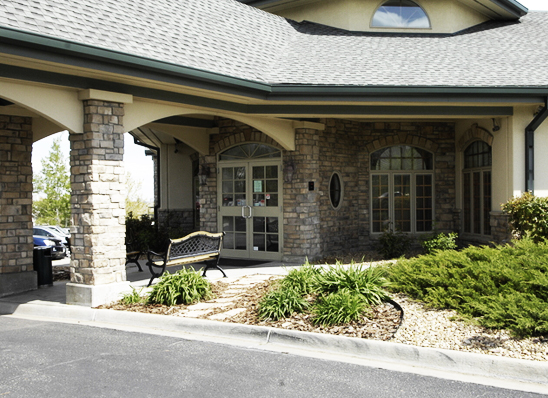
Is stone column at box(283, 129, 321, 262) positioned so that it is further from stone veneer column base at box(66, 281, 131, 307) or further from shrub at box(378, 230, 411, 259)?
stone veneer column base at box(66, 281, 131, 307)

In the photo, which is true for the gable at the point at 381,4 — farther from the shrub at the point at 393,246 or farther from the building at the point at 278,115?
the shrub at the point at 393,246

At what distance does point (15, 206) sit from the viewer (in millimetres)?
10078

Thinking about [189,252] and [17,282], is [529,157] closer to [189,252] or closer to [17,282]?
[189,252]

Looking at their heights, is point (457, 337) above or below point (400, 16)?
below

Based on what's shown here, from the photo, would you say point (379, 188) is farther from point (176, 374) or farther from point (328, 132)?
point (176, 374)

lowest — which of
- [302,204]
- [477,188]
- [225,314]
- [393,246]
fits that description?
[225,314]

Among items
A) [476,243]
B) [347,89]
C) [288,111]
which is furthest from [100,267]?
[476,243]

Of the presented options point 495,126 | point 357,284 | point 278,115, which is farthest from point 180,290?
point 495,126

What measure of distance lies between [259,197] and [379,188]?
10.2 feet

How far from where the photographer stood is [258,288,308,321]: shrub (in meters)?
7.18

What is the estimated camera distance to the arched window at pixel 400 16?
15.0 meters

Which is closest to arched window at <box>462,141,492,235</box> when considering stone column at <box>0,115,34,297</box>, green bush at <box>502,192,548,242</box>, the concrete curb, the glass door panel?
the glass door panel

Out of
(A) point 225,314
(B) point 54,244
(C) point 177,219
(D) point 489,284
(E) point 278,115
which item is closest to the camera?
(D) point 489,284

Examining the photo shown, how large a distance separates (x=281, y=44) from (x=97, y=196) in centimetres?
665
